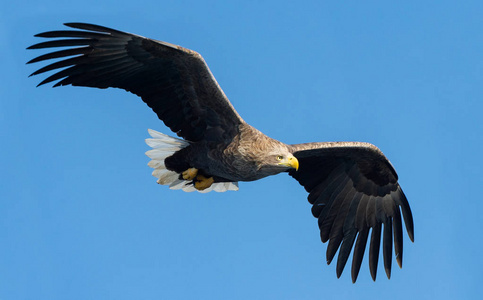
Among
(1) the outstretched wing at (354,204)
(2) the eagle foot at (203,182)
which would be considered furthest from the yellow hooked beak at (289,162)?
(1) the outstretched wing at (354,204)

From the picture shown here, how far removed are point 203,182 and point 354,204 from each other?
2.29 meters

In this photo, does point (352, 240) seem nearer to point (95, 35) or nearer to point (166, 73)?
point (166, 73)

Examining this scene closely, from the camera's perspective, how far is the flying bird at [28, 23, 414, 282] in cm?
875

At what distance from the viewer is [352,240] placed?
1084 centimetres

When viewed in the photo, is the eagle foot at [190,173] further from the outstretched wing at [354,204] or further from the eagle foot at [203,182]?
the outstretched wing at [354,204]

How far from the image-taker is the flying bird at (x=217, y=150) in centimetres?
875

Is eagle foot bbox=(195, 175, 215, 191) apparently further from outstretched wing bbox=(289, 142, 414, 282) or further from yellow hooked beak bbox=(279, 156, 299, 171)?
outstretched wing bbox=(289, 142, 414, 282)

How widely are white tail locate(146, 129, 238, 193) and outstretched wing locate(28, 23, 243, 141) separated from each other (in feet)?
1.38

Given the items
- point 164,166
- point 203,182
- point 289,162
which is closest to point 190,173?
point 203,182

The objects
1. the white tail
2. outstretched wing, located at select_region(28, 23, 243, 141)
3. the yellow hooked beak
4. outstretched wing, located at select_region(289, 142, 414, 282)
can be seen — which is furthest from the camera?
outstretched wing, located at select_region(289, 142, 414, 282)

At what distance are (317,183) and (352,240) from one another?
896 millimetres

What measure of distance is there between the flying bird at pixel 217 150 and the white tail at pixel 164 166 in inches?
0.5

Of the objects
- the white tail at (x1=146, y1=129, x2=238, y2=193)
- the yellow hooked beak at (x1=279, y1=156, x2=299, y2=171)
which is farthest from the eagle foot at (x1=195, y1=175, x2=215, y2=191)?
the yellow hooked beak at (x1=279, y1=156, x2=299, y2=171)

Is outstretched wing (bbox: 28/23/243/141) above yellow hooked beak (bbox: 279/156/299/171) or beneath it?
above
